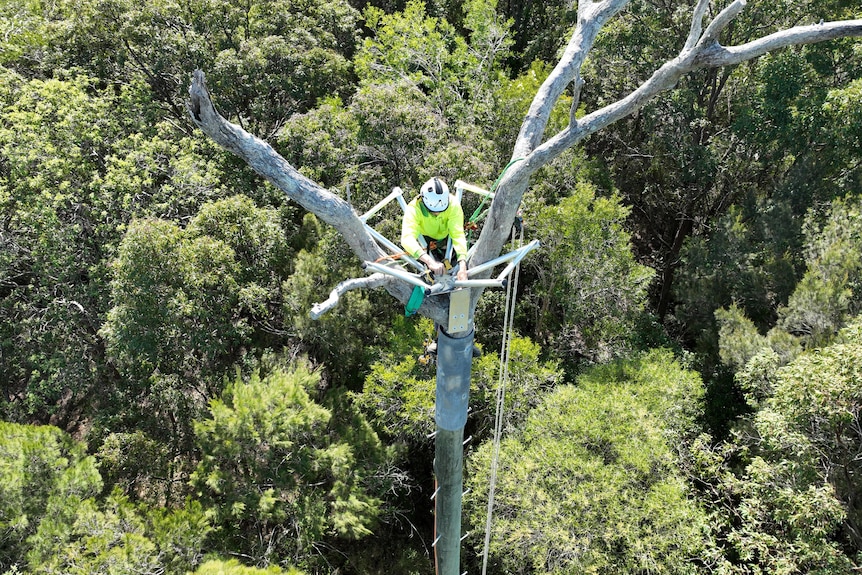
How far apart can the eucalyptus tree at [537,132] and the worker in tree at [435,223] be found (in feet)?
0.93

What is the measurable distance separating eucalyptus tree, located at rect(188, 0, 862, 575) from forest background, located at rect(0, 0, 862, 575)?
4.69 m

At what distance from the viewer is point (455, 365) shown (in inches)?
161

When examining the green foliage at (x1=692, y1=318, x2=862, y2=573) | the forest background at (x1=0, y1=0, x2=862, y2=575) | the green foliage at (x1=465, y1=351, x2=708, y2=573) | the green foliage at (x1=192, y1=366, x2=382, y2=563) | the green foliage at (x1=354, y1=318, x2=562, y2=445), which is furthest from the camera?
the green foliage at (x1=354, y1=318, x2=562, y2=445)

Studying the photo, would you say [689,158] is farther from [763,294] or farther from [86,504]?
[86,504]

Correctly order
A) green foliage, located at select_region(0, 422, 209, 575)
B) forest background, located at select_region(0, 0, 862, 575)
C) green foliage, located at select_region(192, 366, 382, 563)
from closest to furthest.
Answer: green foliage, located at select_region(0, 422, 209, 575) → forest background, located at select_region(0, 0, 862, 575) → green foliage, located at select_region(192, 366, 382, 563)

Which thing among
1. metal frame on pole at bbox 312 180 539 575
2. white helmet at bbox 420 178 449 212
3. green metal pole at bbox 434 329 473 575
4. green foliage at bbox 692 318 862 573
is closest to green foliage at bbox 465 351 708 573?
green foliage at bbox 692 318 862 573

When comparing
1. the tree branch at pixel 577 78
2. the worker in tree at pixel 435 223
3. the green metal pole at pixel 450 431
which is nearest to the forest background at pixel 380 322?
the green metal pole at pixel 450 431

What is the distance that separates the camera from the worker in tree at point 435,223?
13.5ft

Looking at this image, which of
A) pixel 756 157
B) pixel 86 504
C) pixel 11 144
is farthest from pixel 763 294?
pixel 11 144

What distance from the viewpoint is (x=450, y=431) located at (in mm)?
4375

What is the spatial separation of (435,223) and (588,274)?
22.0 feet

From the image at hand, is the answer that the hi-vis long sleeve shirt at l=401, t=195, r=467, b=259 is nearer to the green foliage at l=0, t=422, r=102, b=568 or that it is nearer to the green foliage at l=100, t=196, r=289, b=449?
the green foliage at l=100, t=196, r=289, b=449

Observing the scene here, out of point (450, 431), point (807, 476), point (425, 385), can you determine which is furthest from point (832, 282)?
point (450, 431)

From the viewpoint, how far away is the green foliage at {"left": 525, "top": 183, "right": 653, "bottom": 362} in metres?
10.2
